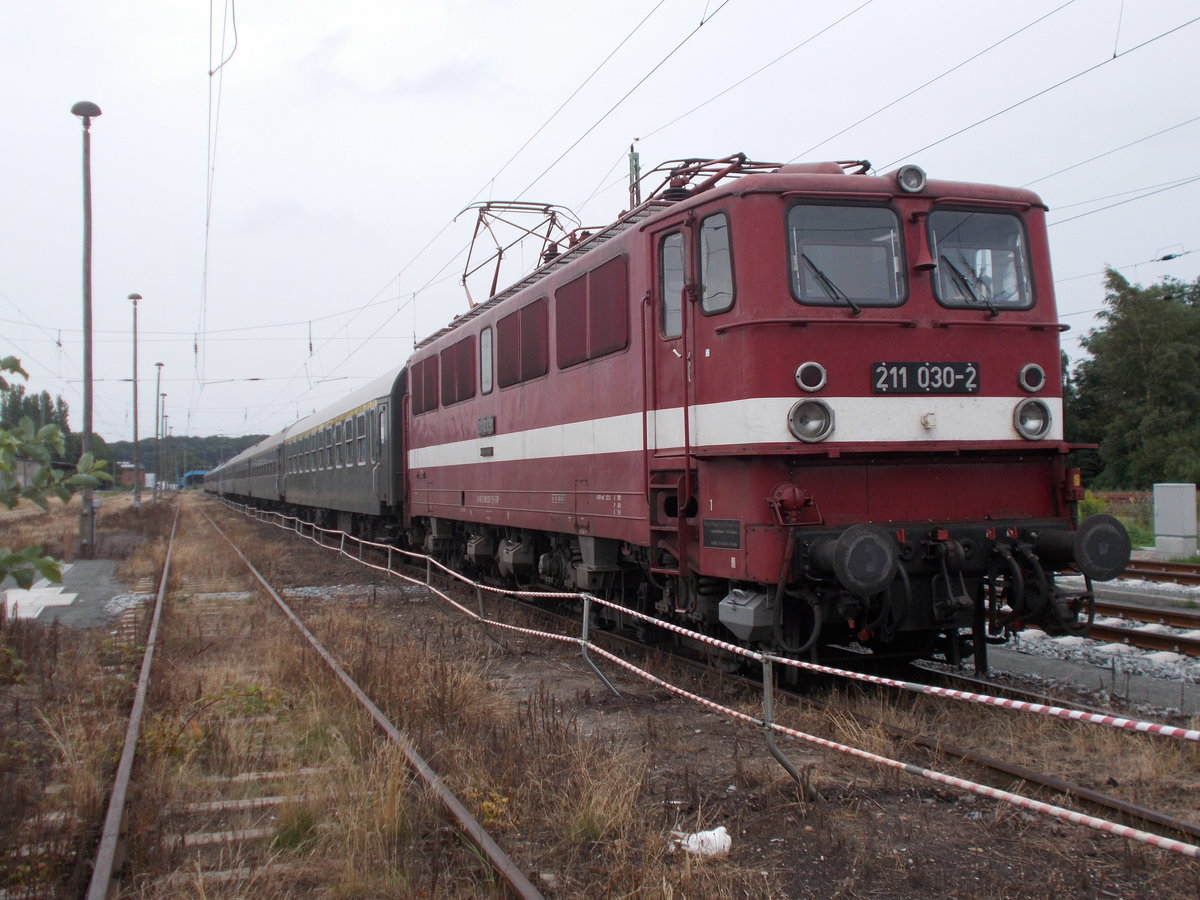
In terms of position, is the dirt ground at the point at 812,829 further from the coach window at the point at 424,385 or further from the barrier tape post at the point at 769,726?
the coach window at the point at 424,385

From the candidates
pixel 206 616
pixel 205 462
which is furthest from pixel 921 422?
pixel 205 462

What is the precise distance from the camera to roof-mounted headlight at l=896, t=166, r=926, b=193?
6.96 metres

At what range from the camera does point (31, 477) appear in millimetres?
3113

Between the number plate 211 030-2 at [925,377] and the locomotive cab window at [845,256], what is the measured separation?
0.44 meters

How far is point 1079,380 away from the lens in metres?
52.8

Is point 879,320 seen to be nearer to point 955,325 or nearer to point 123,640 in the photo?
point 955,325

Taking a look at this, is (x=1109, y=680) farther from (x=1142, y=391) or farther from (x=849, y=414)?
(x=1142, y=391)

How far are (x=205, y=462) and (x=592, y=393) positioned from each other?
541 ft

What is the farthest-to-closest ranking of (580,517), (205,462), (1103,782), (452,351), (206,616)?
(205,462), (452,351), (206,616), (580,517), (1103,782)

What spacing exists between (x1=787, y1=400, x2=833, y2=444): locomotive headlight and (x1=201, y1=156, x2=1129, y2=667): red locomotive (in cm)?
1

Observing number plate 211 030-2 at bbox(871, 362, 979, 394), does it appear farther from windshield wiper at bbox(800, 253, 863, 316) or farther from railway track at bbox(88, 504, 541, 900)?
railway track at bbox(88, 504, 541, 900)

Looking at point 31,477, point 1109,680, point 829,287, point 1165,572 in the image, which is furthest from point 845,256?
point 1165,572

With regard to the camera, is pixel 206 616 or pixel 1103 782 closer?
pixel 1103 782

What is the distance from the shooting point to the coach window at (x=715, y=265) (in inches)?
272
